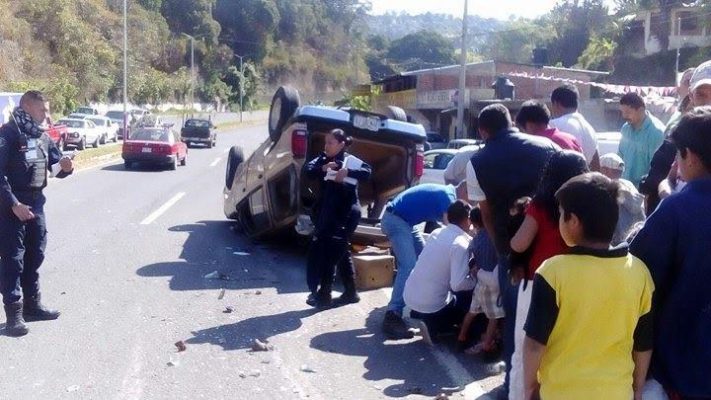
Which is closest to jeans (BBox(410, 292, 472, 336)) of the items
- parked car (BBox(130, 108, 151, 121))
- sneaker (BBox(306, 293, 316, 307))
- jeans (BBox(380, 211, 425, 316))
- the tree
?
jeans (BBox(380, 211, 425, 316))

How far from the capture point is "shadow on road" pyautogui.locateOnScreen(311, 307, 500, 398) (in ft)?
22.4

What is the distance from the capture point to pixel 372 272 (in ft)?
34.1

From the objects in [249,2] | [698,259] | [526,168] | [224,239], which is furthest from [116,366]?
[249,2]

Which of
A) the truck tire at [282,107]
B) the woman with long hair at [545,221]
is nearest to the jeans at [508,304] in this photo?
the woman with long hair at [545,221]

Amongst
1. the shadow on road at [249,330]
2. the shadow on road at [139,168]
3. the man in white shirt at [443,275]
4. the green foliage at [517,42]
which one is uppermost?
the green foliage at [517,42]

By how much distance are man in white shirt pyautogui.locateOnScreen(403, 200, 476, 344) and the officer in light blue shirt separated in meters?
1.48

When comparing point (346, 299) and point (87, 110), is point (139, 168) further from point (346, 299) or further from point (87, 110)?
point (87, 110)

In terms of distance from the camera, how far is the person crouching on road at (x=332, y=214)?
9.29m

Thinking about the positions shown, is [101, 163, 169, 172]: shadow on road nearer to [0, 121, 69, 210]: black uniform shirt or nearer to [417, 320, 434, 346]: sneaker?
[0, 121, 69, 210]: black uniform shirt

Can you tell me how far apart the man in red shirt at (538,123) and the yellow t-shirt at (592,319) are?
314 cm

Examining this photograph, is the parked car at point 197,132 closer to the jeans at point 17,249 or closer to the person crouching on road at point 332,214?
the person crouching on road at point 332,214

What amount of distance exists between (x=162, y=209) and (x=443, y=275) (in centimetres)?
1157

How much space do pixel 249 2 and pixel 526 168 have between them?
106 metres

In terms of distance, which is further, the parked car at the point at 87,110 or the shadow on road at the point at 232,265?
the parked car at the point at 87,110
